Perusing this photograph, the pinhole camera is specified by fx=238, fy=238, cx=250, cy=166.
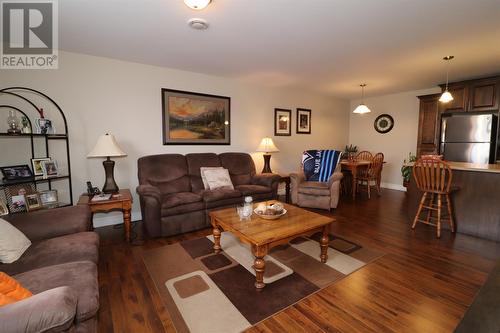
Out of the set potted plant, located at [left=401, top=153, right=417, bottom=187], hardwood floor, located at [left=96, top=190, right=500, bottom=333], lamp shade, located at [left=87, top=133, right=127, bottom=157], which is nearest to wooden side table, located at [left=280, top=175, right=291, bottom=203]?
hardwood floor, located at [left=96, top=190, right=500, bottom=333]

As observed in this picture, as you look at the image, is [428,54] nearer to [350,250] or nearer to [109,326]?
[350,250]

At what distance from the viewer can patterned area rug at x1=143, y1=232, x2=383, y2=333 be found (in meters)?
1.62

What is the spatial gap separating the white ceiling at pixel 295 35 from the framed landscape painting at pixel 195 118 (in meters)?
0.45

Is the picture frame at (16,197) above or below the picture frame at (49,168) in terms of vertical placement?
below

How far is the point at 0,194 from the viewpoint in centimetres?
259

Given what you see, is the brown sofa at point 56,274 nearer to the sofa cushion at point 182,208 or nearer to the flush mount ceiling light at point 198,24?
the sofa cushion at point 182,208

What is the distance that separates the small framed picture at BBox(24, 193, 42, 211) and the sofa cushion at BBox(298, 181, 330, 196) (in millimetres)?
3420

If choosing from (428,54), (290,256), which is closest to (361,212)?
(290,256)

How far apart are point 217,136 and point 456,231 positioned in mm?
3715

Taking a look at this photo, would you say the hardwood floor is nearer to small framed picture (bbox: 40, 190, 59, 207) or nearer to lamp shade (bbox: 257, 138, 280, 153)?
small framed picture (bbox: 40, 190, 59, 207)

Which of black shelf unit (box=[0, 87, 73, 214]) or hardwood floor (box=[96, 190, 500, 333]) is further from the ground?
black shelf unit (box=[0, 87, 73, 214])

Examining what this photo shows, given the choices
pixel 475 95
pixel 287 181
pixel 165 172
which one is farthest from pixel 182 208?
pixel 475 95

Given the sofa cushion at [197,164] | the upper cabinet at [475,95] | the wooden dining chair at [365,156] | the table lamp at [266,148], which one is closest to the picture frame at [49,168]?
the sofa cushion at [197,164]

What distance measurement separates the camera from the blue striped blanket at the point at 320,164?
4234mm
